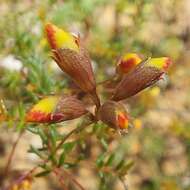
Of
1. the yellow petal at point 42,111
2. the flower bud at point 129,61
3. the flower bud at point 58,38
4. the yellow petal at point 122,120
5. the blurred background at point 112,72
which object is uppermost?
the flower bud at point 58,38

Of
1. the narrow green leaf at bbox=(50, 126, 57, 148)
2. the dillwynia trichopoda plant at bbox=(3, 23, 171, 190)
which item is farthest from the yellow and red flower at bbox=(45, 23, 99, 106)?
the narrow green leaf at bbox=(50, 126, 57, 148)

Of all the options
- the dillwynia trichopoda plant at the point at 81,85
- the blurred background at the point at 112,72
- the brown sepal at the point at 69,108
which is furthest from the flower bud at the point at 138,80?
the blurred background at the point at 112,72

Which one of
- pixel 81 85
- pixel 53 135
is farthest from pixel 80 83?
pixel 53 135

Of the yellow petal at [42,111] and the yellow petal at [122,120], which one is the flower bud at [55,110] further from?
the yellow petal at [122,120]

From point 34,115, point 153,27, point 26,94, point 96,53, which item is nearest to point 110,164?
point 26,94

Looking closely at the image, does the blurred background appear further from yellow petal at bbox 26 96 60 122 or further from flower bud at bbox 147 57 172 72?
flower bud at bbox 147 57 172 72

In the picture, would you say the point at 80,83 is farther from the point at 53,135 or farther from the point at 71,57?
the point at 53,135

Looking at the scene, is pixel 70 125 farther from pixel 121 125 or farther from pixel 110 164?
pixel 121 125
